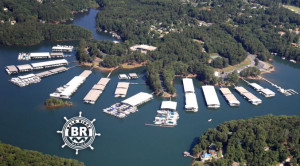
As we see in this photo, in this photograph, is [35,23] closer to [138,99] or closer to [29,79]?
[29,79]

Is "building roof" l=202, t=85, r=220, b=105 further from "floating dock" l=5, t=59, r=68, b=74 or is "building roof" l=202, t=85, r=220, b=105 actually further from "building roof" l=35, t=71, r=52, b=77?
"building roof" l=35, t=71, r=52, b=77

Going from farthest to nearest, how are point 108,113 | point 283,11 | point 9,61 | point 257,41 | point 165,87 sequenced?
point 283,11
point 257,41
point 9,61
point 165,87
point 108,113

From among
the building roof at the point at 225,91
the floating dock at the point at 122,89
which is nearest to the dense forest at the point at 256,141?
the building roof at the point at 225,91

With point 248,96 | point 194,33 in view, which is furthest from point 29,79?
point 194,33

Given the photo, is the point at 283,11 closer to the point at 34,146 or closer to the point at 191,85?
the point at 191,85

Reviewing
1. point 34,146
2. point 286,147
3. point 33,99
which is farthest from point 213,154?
point 33,99

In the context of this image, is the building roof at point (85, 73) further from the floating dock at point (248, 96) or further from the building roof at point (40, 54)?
the floating dock at point (248, 96)
